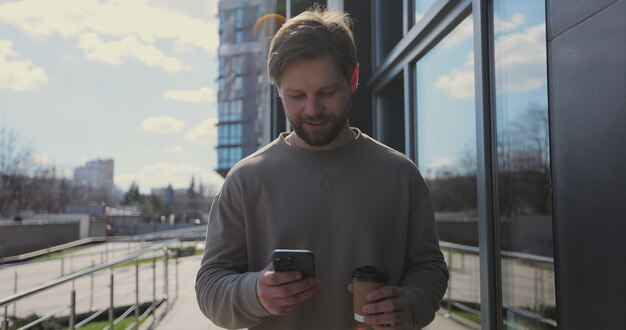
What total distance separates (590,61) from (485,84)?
886mm

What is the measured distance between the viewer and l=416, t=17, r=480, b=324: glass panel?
3019 millimetres

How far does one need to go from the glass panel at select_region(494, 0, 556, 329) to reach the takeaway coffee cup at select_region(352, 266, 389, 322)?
0.86 m

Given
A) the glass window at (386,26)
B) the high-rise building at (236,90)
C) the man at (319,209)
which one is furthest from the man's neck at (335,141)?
the high-rise building at (236,90)

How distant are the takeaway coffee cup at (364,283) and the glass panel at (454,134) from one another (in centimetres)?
172

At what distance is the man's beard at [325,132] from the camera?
1.37 metres

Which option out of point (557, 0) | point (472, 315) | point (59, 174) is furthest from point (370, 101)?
point (59, 174)

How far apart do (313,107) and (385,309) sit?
0.51 metres

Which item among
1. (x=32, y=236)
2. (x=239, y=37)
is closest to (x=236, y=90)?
(x=239, y=37)

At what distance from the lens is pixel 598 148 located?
4.19 ft

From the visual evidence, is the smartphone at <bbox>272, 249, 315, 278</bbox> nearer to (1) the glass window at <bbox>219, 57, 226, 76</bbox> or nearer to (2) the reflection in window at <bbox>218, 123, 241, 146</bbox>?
(1) the glass window at <bbox>219, 57, 226, 76</bbox>

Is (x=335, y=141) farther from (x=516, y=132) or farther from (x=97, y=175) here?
(x=97, y=175)

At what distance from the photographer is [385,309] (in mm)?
1140

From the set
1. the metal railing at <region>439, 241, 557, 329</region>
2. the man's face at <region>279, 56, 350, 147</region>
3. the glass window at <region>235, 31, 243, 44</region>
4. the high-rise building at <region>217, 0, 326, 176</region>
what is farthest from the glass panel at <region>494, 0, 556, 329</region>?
the glass window at <region>235, 31, 243, 44</region>

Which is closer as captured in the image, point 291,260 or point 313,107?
point 291,260
